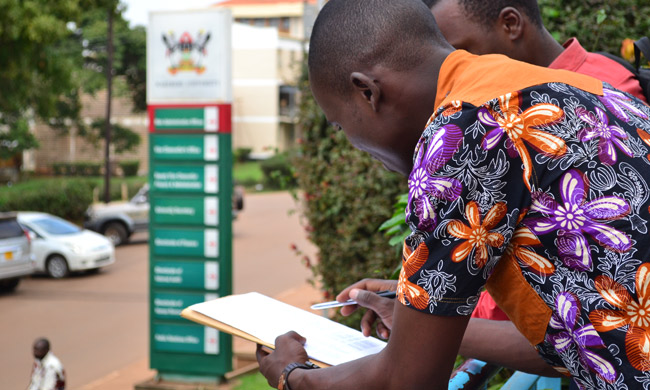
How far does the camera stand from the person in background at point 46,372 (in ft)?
21.0

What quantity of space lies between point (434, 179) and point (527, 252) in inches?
8.1

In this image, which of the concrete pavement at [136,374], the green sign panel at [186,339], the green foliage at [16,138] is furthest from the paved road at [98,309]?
the green foliage at [16,138]

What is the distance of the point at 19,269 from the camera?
44.7ft

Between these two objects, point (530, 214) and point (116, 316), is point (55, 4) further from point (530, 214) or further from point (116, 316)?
point (530, 214)

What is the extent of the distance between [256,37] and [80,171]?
14120 mm

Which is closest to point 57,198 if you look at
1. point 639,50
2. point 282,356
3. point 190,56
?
point 190,56

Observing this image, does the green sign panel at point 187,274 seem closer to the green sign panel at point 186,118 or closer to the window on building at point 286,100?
the green sign panel at point 186,118

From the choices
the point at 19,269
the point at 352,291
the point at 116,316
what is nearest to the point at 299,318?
the point at 352,291

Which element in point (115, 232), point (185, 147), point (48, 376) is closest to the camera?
point (48, 376)

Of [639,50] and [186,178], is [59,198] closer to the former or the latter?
[186,178]

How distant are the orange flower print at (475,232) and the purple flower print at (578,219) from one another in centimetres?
7

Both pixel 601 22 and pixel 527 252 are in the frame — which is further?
pixel 601 22

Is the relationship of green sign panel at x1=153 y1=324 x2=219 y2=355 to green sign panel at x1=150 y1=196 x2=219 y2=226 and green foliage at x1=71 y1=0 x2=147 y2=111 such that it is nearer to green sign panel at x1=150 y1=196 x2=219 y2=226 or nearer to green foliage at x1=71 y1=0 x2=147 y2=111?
green sign panel at x1=150 y1=196 x2=219 y2=226

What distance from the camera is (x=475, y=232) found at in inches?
45.3
